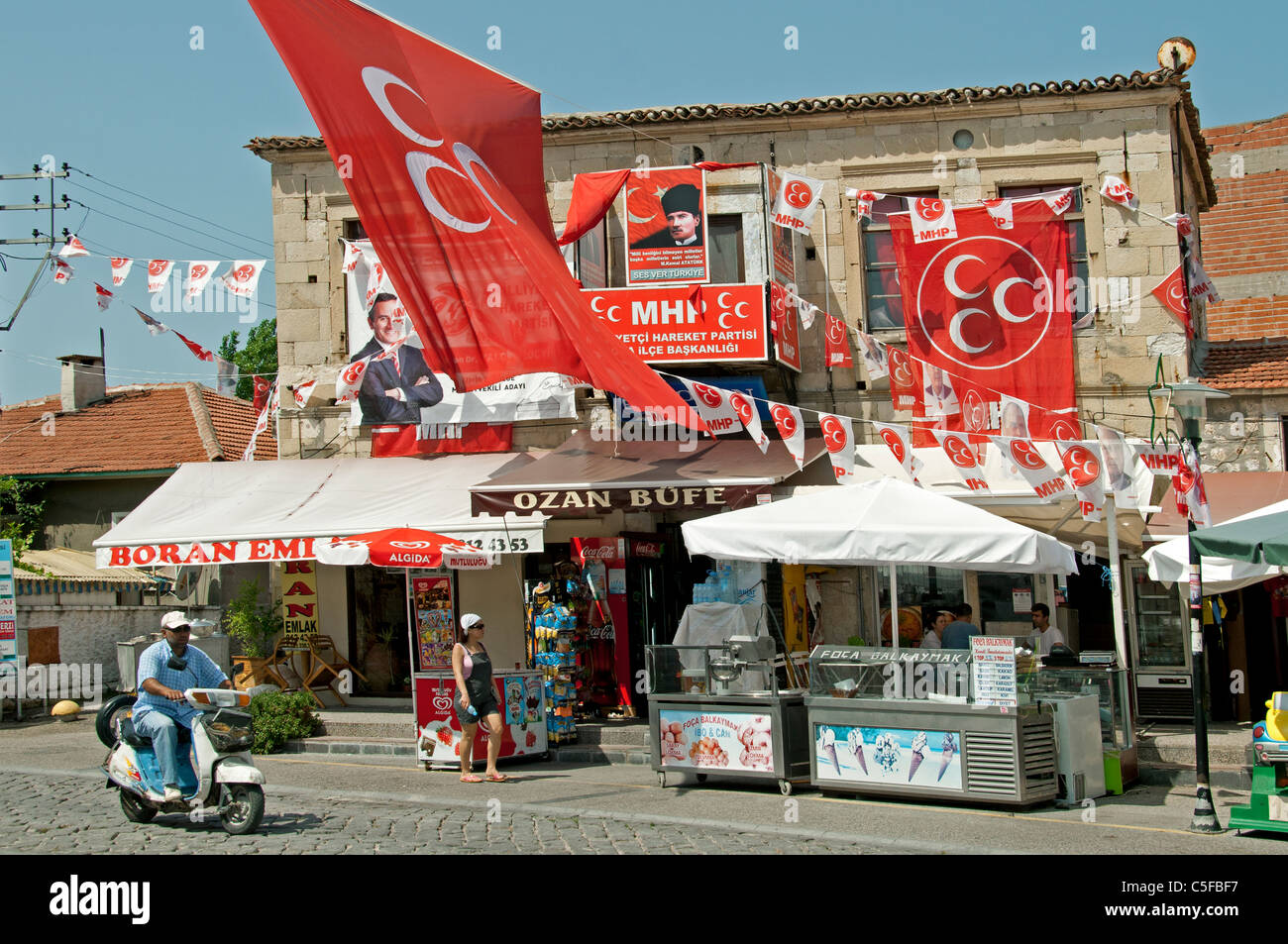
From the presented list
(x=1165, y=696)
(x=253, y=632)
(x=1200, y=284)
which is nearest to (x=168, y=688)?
(x=253, y=632)

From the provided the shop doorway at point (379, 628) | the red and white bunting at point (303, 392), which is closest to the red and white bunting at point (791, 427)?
the shop doorway at point (379, 628)

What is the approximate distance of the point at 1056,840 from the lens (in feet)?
30.1

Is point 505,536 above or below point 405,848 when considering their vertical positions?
above

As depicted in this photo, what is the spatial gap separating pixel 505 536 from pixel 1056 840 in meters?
7.66

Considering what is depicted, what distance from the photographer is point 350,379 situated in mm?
16438

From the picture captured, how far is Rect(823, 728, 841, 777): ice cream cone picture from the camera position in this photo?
1113cm

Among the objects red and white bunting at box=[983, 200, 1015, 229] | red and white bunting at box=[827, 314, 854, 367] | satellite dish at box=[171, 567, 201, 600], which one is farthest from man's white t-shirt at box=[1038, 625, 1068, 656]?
satellite dish at box=[171, 567, 201, 600]

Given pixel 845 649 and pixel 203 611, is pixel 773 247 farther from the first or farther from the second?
pixel 203 611

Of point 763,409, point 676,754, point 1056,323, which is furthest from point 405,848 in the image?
point 1056,323

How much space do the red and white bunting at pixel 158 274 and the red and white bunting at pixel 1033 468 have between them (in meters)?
10.2

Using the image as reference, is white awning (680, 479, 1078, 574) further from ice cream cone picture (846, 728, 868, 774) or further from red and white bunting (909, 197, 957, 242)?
red and white bunting (909, 197, 957, 242)

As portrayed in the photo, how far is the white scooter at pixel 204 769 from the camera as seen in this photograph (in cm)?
890

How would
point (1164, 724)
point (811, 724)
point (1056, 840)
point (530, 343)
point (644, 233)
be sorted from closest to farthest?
point (1056, 840)
point (811, 724)
point (530, 343)
point (1164, 724)
point (644, 233)

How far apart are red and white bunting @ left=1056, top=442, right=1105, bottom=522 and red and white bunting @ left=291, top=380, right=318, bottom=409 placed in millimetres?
10255
